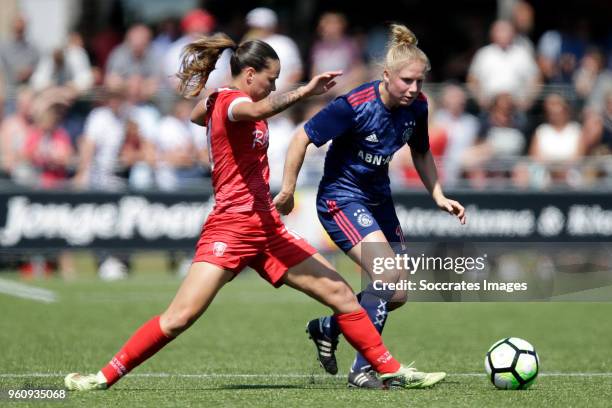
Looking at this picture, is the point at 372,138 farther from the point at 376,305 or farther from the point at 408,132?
the point at 376,305

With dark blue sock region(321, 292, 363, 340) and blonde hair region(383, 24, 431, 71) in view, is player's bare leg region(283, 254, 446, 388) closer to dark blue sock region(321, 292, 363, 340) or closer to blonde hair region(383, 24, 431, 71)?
dark blue sock region(321, 292, 363, 340)

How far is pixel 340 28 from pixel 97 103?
146 inches

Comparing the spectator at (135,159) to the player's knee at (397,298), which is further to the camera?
the spectator at (135,159)

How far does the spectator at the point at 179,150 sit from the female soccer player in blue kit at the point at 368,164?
8387 millimetres

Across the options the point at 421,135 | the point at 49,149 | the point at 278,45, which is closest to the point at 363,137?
the point at 421,135

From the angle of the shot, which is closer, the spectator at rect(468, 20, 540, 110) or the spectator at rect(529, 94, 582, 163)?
the spectator at rect(529, 94, 582, 163)

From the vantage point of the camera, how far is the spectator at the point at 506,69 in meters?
16.8

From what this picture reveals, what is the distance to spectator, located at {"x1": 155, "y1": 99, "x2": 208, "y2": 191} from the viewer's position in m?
15.9

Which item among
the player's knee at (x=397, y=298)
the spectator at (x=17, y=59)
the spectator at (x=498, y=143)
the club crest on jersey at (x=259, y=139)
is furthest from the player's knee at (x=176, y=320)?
the spectator at (x=17, y=59)

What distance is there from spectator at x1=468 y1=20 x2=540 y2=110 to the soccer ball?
33.5ft

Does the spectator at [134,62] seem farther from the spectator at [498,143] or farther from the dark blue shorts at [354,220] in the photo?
the dark blue shorts at [354,220]

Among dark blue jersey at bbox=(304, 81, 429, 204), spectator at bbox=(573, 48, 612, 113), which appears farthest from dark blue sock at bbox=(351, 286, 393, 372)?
spectator at bbox=(573, 48, 612, 113)

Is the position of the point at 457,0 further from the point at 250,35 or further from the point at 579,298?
the point at 579,298

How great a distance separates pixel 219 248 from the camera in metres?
6.53
